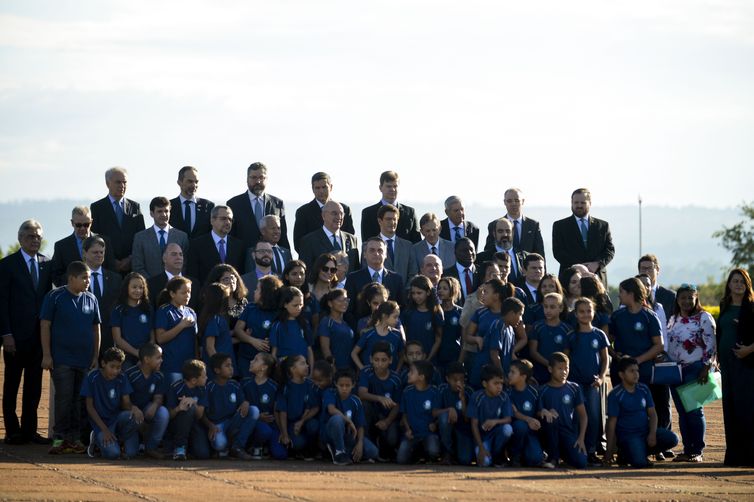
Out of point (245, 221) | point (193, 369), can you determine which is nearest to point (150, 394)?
point (193, 369)

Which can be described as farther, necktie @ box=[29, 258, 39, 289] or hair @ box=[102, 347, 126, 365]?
necktie @ box=[29, 258, 39, 289]

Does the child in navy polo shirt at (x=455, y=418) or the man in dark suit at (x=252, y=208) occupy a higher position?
the man in dark suit at (x=252, y=208)

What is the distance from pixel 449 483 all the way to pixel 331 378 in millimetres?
2053

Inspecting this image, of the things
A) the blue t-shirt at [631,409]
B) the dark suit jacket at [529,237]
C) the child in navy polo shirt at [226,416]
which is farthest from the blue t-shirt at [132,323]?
the blue t-shirt at [631,409]

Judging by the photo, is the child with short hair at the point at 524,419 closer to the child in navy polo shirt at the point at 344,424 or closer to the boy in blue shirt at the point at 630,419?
the boy in blue shirt at the point at 630,419

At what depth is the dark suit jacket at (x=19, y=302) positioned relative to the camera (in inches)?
484

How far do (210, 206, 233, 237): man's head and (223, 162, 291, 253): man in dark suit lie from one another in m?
0.81

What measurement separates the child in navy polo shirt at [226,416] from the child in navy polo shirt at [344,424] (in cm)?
68

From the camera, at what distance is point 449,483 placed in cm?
1008

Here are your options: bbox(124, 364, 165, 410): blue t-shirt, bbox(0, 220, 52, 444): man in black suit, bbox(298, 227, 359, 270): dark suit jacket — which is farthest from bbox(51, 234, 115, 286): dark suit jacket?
bbox(298, 227, 359, 270): dark suit jacket

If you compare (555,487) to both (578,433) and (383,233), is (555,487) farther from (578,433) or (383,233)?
(383,233)

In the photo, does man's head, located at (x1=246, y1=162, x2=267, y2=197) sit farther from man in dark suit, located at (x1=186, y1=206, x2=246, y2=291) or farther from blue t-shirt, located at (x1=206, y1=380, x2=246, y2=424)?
blue t-shirt, located at (x1=206, y1=380, x2=246, y2=424)

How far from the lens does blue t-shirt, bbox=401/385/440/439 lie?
38.1ft

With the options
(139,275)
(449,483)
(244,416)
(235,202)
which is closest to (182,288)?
(139,275)
